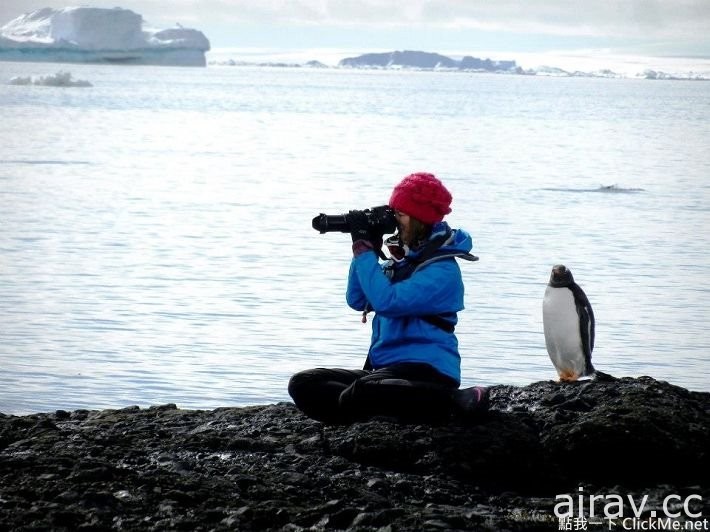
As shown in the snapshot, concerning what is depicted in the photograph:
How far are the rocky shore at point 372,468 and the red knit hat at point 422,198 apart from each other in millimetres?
771

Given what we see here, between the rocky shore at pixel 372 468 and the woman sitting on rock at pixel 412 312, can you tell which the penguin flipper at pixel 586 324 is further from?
the woman sitting on rock at pixel 412 312

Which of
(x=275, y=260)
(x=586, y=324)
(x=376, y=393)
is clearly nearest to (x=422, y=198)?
(x=376, y=393)

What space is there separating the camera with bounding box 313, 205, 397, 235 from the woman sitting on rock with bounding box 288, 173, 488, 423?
0.9 inches

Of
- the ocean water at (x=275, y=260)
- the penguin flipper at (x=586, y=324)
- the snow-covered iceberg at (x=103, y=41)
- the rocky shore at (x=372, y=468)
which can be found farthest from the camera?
the snow-covered iceberg at (x=103, y=41)

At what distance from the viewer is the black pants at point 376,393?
5023 mm

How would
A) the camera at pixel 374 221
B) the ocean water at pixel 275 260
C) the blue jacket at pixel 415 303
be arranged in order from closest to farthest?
the blue jacket at pixel 415 303 < the camera at pixel 374 221 < the ocean water at pixel 275 260

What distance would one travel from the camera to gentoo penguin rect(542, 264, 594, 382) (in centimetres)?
704

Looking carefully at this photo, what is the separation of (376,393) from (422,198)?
0.74m

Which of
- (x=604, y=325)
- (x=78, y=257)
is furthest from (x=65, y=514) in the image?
(x=78, y=257)

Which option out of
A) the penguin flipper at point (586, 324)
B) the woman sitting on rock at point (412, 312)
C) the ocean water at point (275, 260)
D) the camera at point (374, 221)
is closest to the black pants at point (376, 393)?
the woman sitting on rock at point (412, 312)

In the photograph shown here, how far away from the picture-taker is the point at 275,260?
13859mm

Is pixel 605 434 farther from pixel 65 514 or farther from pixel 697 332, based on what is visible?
pixel 697 332

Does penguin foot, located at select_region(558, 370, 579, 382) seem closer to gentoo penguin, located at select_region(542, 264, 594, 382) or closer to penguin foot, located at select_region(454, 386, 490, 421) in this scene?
gentoo penguin, located at select_region(542, 264, 594, 382)

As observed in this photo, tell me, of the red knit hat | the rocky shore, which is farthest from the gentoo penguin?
the red knit hat
